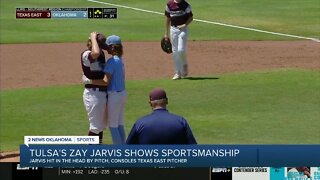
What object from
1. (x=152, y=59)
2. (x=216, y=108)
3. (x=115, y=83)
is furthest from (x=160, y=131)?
(x=152, y=59)

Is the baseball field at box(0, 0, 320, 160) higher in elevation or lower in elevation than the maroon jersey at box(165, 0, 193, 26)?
lower

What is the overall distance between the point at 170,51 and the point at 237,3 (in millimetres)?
17411

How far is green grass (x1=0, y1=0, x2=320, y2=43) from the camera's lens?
3134cm

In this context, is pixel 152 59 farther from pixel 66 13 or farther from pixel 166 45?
pixel 66 13

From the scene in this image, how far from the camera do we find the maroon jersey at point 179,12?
21.3 m

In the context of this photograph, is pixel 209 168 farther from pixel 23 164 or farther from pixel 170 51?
pixel 170 51

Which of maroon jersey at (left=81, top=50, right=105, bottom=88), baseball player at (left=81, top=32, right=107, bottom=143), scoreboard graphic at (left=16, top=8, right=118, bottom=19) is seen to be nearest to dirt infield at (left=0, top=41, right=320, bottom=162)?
scoreboard graphic at (left=16, top=8, right=118, bottom=19)

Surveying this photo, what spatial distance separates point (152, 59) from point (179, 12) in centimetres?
489

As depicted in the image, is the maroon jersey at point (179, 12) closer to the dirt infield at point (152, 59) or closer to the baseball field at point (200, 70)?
the baseball field at point (200, 70)

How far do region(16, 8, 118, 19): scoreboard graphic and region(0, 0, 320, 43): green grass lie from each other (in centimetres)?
33

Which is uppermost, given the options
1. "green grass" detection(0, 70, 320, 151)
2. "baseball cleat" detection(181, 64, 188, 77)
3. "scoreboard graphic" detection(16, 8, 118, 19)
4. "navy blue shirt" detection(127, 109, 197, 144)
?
"scoreboard graphic" detection(16, 8, 118, 19)

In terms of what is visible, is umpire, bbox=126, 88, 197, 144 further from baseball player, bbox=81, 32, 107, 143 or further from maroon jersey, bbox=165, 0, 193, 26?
maroon jersey, bbox=165, 0, 193, 26

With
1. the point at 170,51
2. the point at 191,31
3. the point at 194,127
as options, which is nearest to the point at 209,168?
the point at 194,127

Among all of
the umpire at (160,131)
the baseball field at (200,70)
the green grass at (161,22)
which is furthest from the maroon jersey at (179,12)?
the umpire at (160,131)
